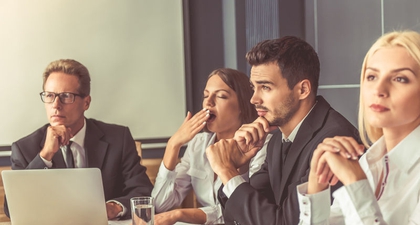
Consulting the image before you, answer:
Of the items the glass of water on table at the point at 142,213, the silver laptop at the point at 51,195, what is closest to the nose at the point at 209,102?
the silver laptop at the point at 51,195

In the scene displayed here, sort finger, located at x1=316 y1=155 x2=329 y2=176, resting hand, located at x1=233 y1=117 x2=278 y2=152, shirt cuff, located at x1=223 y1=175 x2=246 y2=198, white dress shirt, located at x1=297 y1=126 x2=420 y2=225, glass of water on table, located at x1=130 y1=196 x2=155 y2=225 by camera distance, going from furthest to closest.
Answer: resting hand, located at x1=233 y1=117 x2=278 y2=152
shirt cuff, located at x1=223 y1=175 x2=246 y2=198
glass of water on table, located at x1=130 y1=196 x2=155 y2=225
finger, located at x1=316 y1=155 x2=329 y2=176
white dress shirt, located at x1=297 y1=126 x2=420 y2=225

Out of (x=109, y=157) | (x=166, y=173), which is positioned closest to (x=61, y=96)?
(x=109, y=157)

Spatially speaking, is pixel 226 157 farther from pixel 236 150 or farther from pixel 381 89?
pixel 381 89

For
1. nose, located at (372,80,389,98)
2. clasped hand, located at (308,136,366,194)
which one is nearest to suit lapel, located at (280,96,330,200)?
clasped hand, located at (308,136,366,194)

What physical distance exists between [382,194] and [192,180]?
1684 mm

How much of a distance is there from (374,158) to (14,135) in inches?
119

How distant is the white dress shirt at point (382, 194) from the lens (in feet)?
5.10

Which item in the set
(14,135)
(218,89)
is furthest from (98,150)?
(14,135)

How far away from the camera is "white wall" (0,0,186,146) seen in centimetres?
415

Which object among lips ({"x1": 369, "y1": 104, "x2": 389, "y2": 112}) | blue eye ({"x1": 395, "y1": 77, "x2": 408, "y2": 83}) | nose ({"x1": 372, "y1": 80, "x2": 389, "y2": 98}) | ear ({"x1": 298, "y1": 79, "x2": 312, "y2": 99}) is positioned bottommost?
ear ({"x1": 298, "y1": 79, "x2": 312, "y2": 99})

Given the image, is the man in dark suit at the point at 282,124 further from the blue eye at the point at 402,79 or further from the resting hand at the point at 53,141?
the resting hand at the point at 53,141

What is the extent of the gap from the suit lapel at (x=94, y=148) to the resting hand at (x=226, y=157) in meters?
0.98

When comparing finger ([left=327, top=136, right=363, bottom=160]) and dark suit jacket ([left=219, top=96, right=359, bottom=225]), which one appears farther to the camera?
dark suit jacket ([left=219, top=96, right=359, bottom=225])

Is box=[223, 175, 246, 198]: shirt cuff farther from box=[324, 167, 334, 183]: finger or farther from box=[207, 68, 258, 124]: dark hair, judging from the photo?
box=[207, 68, 258, 124]: dark hair
